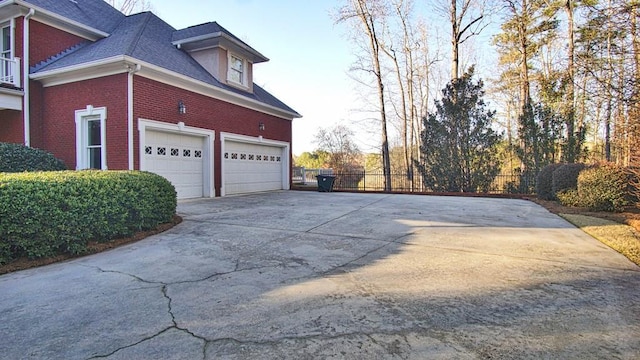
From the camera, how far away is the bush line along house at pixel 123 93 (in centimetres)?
884

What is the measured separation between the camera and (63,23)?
1038 cm

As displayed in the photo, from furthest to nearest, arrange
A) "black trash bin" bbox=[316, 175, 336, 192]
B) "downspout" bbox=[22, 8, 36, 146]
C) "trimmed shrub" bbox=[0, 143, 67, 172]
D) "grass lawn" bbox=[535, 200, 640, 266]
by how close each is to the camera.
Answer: "black trash bin" bbox=[316, 175, 336, 192]
"downspout" bbox=[22, 8, 36, 146]
"trimmed shrub" bbox=[0, 143, 67, 172]
"grass lawn" bbox=[535, 200, 640, 266]

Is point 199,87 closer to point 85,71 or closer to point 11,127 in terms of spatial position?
point 85,71

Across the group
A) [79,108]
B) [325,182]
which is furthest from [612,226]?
[79,108]

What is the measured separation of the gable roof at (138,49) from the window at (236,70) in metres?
0.49

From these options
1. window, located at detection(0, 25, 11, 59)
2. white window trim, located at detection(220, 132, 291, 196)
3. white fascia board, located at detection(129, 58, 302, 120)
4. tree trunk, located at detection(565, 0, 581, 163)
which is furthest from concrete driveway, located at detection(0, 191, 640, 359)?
tree trunk, located at detection(565, 0, 581, 163)

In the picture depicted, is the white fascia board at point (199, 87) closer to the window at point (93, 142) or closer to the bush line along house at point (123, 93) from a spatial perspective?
the bush line along house at point (123, 93)

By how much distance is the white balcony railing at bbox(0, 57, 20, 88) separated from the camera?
953 cm

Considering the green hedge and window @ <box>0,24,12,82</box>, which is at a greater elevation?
window @ <box>0,24,12,82</box>

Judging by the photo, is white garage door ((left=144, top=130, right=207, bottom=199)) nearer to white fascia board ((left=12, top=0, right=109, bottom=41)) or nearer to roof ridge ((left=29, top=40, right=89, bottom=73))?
roof ridge ((left=29, top=40, right=89, bottom=73))

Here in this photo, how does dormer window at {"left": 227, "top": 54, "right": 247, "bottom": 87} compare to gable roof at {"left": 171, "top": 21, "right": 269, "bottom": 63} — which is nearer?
gable roof at {"left": 171, "top": 21, "right": 269, "bottom": 63}

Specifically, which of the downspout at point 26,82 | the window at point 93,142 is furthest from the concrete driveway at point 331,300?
the downspout at point 26,82

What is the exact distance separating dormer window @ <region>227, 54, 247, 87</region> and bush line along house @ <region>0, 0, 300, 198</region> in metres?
0.08

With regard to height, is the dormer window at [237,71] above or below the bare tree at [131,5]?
below
